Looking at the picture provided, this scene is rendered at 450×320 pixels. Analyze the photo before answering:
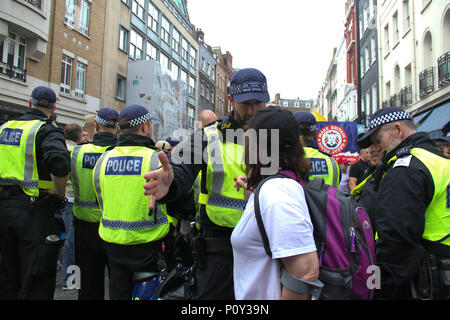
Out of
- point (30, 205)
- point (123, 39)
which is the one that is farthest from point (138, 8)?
point (30, 205)

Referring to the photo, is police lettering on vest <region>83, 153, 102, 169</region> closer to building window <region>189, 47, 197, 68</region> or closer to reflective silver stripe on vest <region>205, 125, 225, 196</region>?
reflective silver stripe on vest <region>205, 125, 225, 196</region>

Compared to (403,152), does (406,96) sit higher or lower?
higher

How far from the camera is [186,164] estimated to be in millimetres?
2066

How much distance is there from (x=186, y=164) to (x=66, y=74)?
14795 mm

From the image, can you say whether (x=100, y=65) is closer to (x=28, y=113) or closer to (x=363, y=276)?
(x=28, y=113)

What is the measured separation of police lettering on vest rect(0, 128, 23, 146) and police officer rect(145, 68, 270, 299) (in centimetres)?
197

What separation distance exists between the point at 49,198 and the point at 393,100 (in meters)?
17.7

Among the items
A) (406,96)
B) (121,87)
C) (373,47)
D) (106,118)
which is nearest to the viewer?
(106,118)

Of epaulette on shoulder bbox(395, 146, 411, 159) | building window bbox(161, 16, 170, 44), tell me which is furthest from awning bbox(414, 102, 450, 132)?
building window bbox(161, 16, 170, 44)

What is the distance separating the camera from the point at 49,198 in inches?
124

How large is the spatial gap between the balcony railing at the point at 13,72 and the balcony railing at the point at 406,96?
16.4 m

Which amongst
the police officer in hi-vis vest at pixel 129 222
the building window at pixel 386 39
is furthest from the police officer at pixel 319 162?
the building window at pixel 386 39

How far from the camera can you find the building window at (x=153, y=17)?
23109mm

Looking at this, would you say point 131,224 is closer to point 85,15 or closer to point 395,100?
point 85,15
